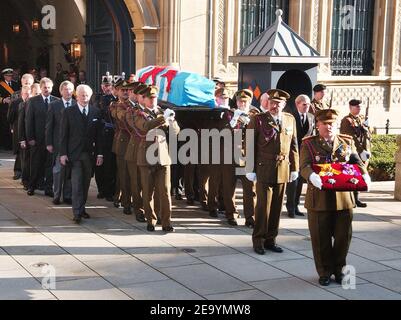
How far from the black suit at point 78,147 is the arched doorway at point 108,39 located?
7046mm

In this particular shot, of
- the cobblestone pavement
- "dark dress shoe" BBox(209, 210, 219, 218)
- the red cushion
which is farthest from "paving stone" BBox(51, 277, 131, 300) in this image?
"dark dress shoe" BBox(209, 210, 219, 218)

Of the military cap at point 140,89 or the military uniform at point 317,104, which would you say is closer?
the military cap at point 140,89

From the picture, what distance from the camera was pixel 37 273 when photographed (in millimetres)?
6977

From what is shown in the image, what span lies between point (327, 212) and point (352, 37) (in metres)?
13.0

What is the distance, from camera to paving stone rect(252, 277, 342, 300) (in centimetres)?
646

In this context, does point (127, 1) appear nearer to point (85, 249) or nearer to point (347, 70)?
point (347, 70)

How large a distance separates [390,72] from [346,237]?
13.4m

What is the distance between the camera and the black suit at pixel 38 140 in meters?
10.8

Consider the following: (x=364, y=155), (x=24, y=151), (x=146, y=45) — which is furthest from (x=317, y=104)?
(x=146, y=45)

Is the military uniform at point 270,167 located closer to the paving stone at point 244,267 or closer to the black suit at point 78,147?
the paving stone at point 244,267

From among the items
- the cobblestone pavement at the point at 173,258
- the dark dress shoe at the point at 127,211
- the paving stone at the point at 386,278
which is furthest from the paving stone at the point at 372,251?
the dark dress shoe at the point at 127,211

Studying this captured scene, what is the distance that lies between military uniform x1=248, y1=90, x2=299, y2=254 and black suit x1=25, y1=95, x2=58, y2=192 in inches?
165

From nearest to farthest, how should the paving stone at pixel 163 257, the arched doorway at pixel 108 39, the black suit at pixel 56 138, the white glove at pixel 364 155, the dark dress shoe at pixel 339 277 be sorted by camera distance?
the dark dress shoe at pixel 339 277
the paving stone at pixel 163 257
the black suit at pixel 56 138
the white glove at pixel 364 155
the arched doorway at pixel 108 39

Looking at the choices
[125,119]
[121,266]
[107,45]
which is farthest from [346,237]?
[107,45]
